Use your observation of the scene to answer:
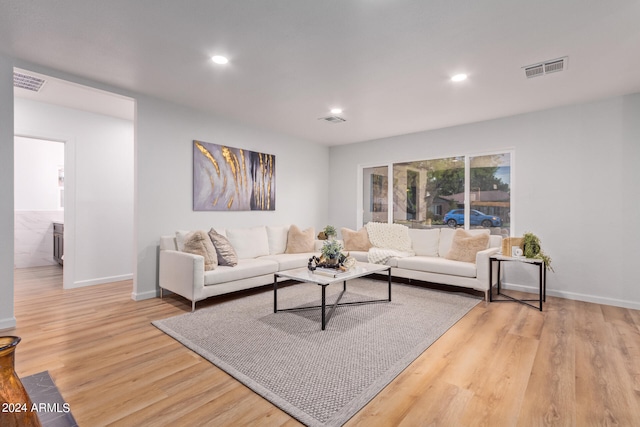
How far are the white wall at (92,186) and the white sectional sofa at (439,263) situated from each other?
147 inches

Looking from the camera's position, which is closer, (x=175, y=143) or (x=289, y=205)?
(x=175, y=143)

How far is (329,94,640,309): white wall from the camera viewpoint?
3.86 meters

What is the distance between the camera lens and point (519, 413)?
6.01 ft

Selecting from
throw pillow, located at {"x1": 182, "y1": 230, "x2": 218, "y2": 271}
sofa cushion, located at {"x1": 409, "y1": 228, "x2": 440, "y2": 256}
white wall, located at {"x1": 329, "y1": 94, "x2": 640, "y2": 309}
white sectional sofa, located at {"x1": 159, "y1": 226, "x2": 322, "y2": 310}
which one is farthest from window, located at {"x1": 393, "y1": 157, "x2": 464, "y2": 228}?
throw pillow, located at {"x1": 182, "y1": 230, "x2": 218, "y2": 271}

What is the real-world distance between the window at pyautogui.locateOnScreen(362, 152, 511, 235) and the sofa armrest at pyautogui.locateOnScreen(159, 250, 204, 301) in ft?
12.4

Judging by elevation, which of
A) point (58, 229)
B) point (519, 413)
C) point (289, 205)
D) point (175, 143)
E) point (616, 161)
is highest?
point (175, 143)

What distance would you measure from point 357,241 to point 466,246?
1752 mm

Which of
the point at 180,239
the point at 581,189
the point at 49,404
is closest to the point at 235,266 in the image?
the point at 180,239

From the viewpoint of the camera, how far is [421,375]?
2244 millimetres

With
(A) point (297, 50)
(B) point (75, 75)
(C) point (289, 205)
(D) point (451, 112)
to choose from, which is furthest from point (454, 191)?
(B) point (75, 75)

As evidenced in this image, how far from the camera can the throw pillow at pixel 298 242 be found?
17.3ft

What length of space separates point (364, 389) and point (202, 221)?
11.2 ft

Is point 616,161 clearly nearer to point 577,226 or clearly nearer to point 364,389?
point 577,226

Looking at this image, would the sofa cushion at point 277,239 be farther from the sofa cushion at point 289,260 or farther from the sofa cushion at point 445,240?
the sofa cushion at point 445,240
